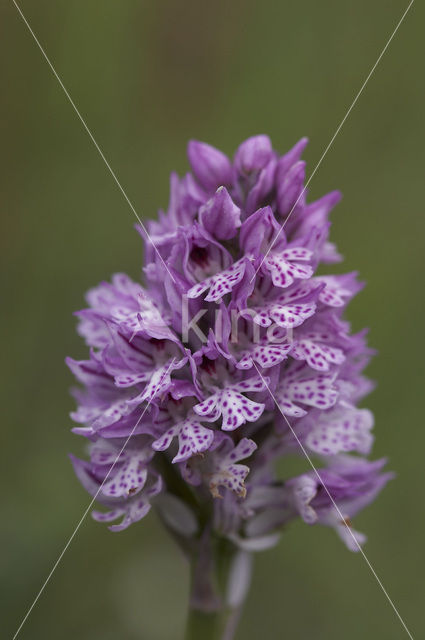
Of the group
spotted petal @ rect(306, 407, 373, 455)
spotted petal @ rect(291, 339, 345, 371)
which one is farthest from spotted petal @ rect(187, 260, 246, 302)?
spotted petal @ rect(306, 407, 373, 455)

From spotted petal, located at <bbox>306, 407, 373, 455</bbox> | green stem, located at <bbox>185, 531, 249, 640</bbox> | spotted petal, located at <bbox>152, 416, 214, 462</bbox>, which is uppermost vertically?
spotted petal, located at <bbox>152, 416, 214, 462</bbox>

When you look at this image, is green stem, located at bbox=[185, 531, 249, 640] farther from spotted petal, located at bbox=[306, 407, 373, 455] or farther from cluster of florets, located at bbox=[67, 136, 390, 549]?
spotted petal, located at bbox=[306, 407, 373, 455]

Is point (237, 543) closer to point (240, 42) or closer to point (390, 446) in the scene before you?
point (390, 446)

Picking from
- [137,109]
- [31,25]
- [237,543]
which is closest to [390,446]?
[237,543]

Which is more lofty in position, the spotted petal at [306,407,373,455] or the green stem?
the spotted petal at [306,407,373,455]

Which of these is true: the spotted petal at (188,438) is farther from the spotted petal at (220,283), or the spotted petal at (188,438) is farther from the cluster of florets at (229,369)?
the spotted petal at (220,283)

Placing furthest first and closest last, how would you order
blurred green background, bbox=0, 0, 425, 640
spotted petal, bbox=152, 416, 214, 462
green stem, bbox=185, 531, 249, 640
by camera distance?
1. blurred green background, bbox=0, 0, 425, 640
2. green stem, bbox=185, 531, 249, 640
3. spotted petal, bbox=152, 416, 214, 462
